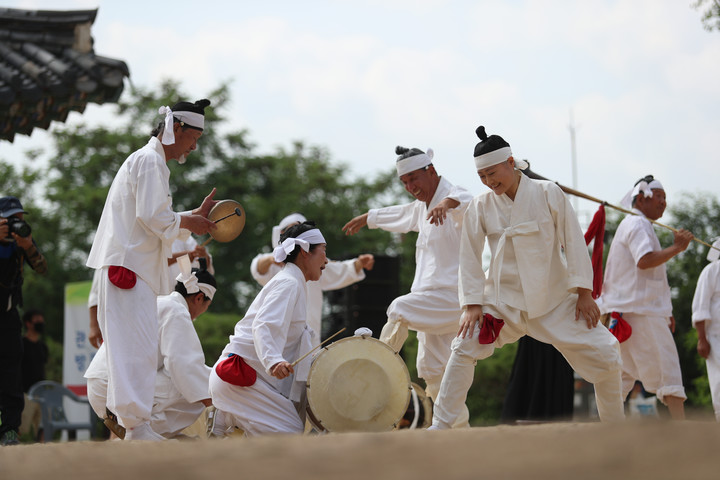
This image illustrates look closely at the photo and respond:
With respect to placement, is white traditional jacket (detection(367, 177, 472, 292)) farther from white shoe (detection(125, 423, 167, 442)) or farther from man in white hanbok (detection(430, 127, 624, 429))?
white shoe (detection(125, 423, 167, 442))

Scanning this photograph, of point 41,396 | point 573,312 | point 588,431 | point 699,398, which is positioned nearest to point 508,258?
point 573,312

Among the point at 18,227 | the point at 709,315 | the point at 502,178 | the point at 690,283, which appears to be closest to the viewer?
the point at 502,178

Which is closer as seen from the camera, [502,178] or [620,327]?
[502,178]

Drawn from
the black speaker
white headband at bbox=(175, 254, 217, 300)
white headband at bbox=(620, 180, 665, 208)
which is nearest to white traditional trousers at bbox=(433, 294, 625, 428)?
white headband at bbox=(175, 254, 217, 300)

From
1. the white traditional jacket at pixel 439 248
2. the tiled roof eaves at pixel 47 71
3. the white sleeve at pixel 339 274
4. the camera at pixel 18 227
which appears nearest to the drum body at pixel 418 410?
the white traditional jacket at pixel 439 248

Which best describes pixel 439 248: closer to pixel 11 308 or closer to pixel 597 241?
pixel 597 241

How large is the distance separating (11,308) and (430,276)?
2.95m

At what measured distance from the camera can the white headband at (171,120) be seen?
539 centimetres

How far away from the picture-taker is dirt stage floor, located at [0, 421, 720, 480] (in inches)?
95.9

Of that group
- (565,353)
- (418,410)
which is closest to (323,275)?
(418,410)

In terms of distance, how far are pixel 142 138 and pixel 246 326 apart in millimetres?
23802

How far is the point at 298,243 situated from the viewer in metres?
5.43

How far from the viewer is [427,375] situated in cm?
654

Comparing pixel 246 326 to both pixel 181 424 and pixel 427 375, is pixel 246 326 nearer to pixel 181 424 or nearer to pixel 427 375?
pixel 181 424
